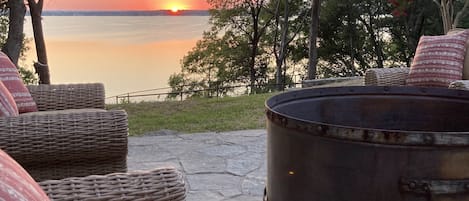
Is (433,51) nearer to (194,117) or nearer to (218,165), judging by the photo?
(218,165)

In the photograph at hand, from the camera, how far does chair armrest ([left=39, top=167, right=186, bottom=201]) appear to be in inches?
41.8

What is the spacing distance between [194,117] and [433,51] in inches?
95.3

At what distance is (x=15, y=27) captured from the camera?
5.04m

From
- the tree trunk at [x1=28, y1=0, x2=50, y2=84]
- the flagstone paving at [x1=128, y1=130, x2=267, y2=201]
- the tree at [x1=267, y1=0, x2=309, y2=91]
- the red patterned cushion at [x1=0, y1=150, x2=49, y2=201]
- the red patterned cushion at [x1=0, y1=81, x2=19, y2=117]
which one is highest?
the tree at [x1=267, y1=0, x2=309, y2=91]

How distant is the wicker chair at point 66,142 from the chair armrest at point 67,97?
0.93 metres

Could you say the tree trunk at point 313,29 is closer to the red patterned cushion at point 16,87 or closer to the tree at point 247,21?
the tree at point 247,21

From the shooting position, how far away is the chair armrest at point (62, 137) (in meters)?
1.57

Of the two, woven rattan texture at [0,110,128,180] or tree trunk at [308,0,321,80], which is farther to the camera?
tree trunk at [308,0,321,80]

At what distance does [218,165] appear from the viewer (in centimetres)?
288

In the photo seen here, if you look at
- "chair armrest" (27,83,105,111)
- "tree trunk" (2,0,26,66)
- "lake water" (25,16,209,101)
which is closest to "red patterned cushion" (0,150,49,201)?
"chair armrest" (27,83,105,111)

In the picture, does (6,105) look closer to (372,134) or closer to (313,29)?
(372,134)

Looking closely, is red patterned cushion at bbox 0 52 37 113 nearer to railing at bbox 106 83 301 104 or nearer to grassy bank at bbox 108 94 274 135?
grassy bank at bbox 108 94 274 135

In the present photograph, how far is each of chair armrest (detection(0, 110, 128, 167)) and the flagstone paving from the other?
80 centimetres

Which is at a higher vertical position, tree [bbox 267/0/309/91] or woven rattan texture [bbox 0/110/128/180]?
tree [bbox 267/0/309/91]
